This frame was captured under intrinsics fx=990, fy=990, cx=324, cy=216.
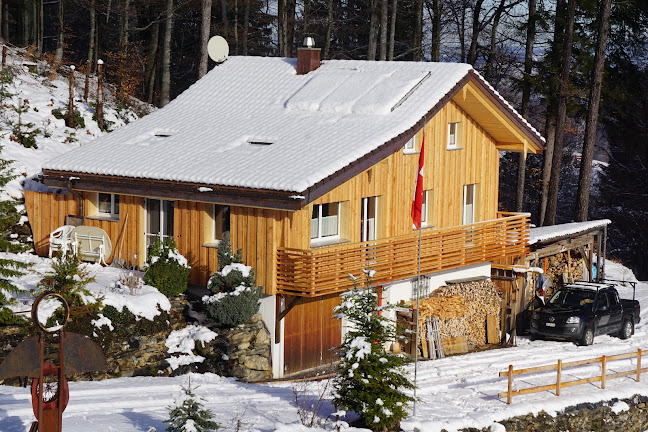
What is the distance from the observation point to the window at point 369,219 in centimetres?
2636

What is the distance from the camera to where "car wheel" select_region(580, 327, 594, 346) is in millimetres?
28625

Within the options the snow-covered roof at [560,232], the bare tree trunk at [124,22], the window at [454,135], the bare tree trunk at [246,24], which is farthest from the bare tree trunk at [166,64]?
the snow-covered roof at [560,232]

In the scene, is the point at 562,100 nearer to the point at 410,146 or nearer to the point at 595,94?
the point at 595,94

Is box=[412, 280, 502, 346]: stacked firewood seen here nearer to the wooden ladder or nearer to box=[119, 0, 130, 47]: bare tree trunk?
the wooden ladder

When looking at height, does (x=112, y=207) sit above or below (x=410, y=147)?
below

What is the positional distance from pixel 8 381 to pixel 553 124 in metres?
29.2

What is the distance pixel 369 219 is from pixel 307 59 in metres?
6.36

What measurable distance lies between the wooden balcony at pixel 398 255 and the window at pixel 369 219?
52 cm

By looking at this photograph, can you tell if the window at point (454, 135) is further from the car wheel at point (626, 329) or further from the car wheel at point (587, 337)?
the car wheel at point (626, 329)

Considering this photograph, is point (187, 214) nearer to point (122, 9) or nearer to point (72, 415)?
point (72, 415)

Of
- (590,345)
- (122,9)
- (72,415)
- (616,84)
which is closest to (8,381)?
(72,415)

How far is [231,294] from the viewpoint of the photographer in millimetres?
22391

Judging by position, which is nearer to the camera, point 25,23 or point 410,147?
point 410,147

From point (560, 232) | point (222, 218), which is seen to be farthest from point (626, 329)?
point (222, 218)
